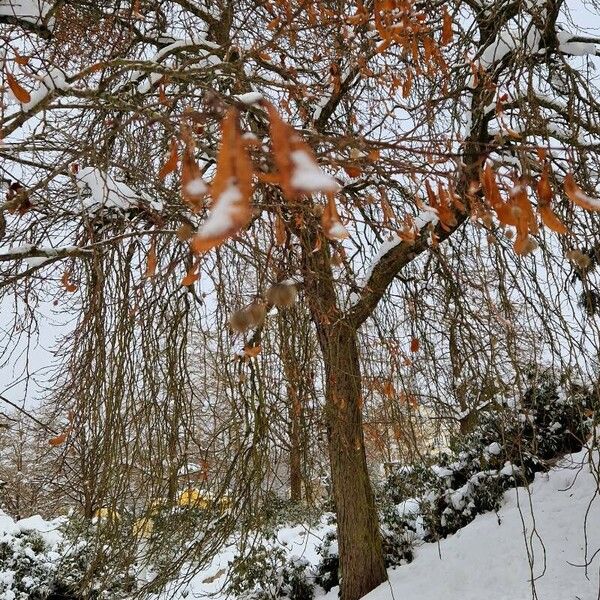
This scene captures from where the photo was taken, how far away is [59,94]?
1.67m

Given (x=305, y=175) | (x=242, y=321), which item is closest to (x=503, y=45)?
(x=242, y=321)

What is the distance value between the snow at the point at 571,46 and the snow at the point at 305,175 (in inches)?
126

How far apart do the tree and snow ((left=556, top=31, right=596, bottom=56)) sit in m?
0.01

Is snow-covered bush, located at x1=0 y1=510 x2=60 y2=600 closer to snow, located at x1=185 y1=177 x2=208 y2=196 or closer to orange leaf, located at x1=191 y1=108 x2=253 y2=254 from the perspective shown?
snow, located at x1=185 y1=177 x2=208 y2=196

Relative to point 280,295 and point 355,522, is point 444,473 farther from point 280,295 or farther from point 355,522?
point 280,295

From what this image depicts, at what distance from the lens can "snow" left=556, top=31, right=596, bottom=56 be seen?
10.1ft

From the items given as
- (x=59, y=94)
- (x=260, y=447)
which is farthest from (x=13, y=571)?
(x=59, y=94)

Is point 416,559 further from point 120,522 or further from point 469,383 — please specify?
point 120,522

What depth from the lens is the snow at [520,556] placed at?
3900mm

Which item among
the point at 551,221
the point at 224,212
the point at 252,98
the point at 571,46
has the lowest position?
the point at 224,212

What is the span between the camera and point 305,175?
48cm

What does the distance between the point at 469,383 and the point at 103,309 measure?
2.49 m

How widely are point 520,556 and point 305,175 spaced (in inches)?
184

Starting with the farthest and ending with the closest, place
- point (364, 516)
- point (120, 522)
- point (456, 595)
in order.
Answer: point (364, 516)
point (456, 595)
point (120, 522)
